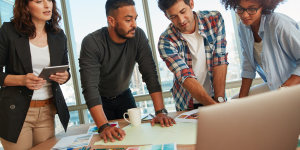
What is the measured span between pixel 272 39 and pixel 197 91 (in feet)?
2.09

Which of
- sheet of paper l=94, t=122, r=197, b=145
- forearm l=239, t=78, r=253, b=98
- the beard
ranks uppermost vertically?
the beard

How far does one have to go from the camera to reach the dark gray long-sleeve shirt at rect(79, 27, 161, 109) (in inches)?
57.8

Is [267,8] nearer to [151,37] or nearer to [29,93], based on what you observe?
[29,93]

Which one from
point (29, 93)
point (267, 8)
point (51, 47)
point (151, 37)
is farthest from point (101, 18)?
point (267, 8)

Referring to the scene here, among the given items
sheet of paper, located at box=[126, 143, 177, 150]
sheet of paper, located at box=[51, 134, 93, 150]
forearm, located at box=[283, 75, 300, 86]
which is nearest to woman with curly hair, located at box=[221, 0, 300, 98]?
forearm, located at box=[283, 75, 300, 86]

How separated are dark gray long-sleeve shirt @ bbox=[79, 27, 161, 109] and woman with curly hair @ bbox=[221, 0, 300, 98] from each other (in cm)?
78

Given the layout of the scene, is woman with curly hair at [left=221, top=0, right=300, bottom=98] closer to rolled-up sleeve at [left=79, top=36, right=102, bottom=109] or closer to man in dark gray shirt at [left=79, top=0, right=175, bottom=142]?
man in dark gray shirt at [left=79, top=0, right=175, bottom=142]

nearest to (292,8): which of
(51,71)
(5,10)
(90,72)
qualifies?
(90,72)

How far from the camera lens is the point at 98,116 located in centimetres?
133

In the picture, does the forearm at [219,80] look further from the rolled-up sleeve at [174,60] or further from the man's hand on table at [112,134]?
the man's hand on table at [112,134]

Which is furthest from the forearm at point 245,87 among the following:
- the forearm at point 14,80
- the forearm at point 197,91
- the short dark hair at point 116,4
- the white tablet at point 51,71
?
the forearm at point 14,80

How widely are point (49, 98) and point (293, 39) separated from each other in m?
1.74

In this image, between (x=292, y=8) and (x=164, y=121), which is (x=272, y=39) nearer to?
(x=164, y=121)

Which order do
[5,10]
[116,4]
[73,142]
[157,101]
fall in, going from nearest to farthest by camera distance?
[73,142]
[157,101]
[116,4]
[5,10]
